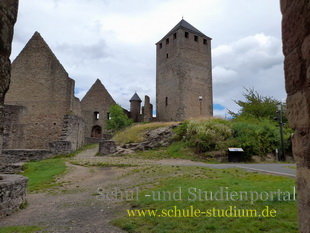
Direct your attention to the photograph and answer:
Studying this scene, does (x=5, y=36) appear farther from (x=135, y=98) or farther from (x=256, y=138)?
(x=135, y=98)

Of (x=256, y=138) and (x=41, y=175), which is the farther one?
(x=256, y=138)

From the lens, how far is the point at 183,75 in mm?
33562

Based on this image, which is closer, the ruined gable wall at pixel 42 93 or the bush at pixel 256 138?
the bush at pixel 256 138

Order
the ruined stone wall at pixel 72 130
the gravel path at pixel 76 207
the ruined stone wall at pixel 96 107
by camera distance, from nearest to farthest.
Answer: the gravel path at pixel 76 207
the ruined stone wall at pixel 72 130
the ruined stone wall at pixel 96 107

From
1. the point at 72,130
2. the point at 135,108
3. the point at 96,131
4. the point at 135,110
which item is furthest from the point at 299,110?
the point at 135,108

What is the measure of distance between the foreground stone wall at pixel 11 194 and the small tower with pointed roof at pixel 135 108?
116 feet

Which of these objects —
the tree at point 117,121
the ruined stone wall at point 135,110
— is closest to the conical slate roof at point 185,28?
the ruined stone wall at point 135,110

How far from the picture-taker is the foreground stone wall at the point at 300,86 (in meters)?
2.14

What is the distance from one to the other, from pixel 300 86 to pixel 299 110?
0.67ft

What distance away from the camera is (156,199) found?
6457mm

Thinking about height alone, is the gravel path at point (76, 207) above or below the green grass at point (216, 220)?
below

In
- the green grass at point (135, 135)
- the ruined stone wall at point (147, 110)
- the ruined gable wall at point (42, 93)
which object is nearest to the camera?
the green grass at point (135, 135)

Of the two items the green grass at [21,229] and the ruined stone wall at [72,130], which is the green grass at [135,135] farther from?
the green grass at [21,229]

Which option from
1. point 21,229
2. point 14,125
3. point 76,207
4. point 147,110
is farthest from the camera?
point 147,110
